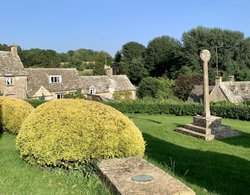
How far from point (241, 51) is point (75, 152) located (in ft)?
259

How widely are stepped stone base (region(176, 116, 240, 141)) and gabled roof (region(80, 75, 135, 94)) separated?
3732 cm

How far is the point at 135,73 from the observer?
90.6m

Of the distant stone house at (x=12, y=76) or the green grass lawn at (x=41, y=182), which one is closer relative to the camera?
the green grass lawn at (x=41, y=182)

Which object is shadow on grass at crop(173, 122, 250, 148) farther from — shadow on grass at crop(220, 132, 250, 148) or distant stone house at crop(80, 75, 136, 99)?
distant stone house at crop(80, 75, 136, 99)

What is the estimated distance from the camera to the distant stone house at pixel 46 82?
145 ft

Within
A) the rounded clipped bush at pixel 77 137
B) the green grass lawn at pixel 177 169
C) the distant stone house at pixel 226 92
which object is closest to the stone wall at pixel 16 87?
the distant stone house at pixel 226 92

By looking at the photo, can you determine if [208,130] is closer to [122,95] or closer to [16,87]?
[16,87]

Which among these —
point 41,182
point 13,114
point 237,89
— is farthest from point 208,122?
point 237,89

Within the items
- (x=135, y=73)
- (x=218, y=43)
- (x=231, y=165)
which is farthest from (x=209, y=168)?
(x=135, y=73)

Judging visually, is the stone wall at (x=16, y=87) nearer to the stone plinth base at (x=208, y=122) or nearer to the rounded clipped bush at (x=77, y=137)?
the stone plinth base at (x=208, y=122)

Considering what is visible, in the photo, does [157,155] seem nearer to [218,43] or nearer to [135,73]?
[218,43]

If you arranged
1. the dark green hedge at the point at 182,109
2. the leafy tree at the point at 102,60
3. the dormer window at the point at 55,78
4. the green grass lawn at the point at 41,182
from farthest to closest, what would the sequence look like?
the leafy tree at the point at 102,60, the dormer window at the point at 55,78, the dark green hedge at the point at 182,109, the green grass lawn at the point at 41,182

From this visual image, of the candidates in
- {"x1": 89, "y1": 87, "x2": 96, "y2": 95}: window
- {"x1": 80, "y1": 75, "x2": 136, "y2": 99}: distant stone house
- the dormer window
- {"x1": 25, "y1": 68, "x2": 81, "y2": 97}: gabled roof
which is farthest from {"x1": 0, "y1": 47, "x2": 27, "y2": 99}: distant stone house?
{"x1": 89, "y1": 87, "x2": 96, "y2": 95}: window

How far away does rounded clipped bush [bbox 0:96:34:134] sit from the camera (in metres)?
15.0
